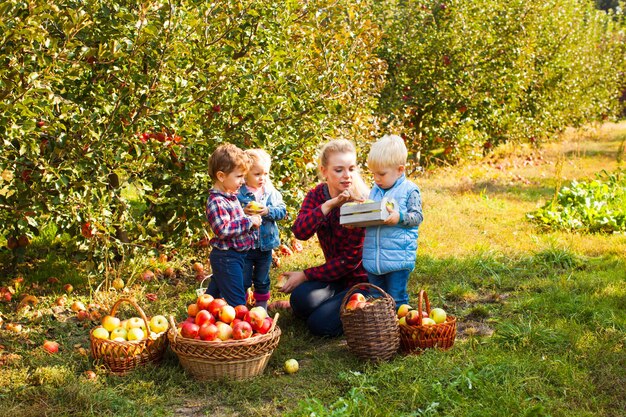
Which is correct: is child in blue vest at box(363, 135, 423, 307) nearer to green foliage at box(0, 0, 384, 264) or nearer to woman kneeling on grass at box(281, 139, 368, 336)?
woman kneeling on grass at box(281, 139, 368, 336)

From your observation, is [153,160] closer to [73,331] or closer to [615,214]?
[73,331]

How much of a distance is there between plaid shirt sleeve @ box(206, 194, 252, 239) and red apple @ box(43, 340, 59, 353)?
112 cm

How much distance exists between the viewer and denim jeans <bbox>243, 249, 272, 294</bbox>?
15.1 feet

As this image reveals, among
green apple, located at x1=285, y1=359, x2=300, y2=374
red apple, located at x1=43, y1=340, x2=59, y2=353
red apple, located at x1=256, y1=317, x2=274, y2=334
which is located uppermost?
red apple, located at x1=256, y1=317, x2=274, y2=334

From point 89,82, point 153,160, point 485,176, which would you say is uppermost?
point 89,82

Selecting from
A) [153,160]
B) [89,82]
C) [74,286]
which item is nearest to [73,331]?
[74,286]

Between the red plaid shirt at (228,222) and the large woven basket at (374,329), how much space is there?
2.83 ft

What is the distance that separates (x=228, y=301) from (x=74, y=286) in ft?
4.98

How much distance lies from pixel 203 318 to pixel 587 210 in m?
4.83

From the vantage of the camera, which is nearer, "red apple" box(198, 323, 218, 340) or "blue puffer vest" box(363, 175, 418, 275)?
"red apple" box(198, 323, 218, 340)

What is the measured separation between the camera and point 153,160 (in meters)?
4.80

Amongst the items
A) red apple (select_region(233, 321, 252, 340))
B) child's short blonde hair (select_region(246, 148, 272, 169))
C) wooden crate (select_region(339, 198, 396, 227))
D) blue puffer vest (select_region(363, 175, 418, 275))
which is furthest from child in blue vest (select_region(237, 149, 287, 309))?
red apple (select_region(233, 321, 252, 340))

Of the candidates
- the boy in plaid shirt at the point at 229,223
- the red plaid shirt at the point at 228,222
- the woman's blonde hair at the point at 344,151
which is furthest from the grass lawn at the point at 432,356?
the woman's blonde hair at the point at 344,151

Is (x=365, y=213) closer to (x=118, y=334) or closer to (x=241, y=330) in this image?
(x=241, y=330)
